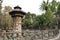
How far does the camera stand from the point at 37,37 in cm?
969

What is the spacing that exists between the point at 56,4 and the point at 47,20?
354cm

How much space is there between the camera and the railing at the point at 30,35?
9.03 m

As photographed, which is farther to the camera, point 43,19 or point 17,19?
point 43,19

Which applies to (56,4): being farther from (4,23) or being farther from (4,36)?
(4,36)

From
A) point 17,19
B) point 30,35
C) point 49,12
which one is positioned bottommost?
point 30,35

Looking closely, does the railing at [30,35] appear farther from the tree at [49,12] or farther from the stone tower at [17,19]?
the tree at [49,12]

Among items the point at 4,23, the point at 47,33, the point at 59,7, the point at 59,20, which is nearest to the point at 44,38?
the point at 47,33

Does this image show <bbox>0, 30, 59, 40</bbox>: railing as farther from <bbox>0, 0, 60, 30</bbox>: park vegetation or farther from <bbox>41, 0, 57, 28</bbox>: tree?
<bbox>41, 0, 57, 28</bbox>: tree

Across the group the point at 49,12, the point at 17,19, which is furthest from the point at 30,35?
the point at 49,12

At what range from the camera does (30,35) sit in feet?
31.0

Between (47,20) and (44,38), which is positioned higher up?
(47,20)

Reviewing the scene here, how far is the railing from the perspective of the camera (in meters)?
9.03

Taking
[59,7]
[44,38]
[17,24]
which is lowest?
[44,38]

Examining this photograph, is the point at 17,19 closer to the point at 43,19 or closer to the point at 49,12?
the point at 43,19
